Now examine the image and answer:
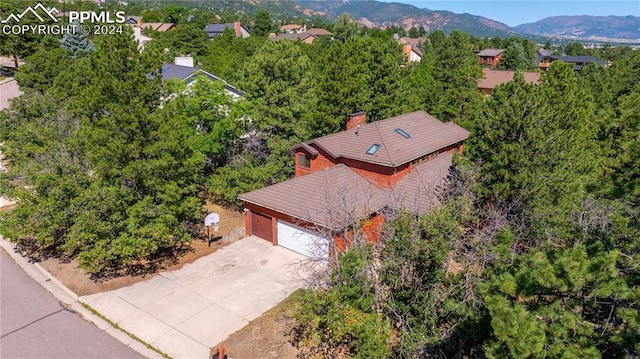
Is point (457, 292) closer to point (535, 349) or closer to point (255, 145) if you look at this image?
point (535, 349)

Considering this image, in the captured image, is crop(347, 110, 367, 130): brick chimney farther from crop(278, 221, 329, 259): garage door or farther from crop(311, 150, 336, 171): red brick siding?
crop(278, 221, 329, 259): garage door

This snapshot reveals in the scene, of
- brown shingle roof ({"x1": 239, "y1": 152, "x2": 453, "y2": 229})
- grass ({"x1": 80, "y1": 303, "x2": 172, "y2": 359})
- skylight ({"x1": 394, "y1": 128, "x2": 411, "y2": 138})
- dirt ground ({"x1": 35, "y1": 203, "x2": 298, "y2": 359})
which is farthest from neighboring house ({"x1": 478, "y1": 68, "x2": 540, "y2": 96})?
grass ({"x1": 80, "y1": 303, "x2": 172, "y2": 359})

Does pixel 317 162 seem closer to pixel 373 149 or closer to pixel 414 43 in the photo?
pixel 373 149

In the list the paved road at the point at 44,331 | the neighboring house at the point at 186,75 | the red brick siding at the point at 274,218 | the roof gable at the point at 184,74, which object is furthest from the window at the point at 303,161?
the paved road at the point at 44,331

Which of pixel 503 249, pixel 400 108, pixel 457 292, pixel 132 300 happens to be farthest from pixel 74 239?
pixel 400 108

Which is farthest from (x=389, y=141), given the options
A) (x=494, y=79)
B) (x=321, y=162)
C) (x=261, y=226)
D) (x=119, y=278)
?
(x=494, y=79)

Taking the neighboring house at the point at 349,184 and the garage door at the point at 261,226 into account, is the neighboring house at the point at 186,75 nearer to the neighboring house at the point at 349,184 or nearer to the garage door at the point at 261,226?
the neighboring house at the point at 349,184
